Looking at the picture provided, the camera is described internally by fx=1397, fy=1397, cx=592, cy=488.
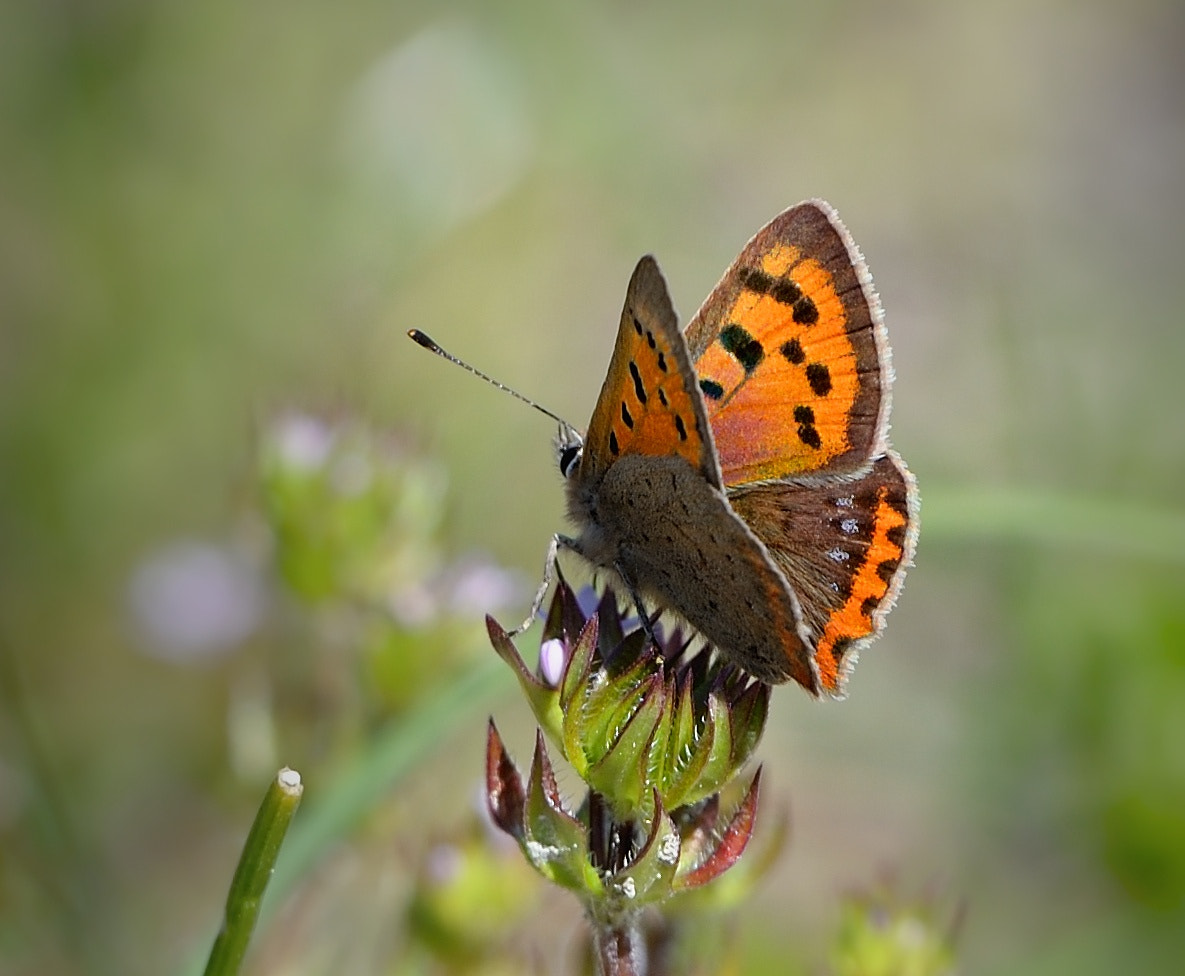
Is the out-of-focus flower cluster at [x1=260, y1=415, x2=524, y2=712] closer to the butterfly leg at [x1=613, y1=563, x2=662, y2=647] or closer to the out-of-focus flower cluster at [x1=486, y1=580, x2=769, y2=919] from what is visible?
the butterfly leg at [x1=613, y1=563, x2=662, y2=647]

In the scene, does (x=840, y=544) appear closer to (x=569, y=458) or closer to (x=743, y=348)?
(x=743, y=348)

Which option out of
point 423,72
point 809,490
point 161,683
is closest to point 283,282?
point 423,72

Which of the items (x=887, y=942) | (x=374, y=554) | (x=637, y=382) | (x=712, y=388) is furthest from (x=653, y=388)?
(x=374, y=554)

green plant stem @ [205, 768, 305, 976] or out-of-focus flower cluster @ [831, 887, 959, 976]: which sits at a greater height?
out-of-focus flower cluster @ [831, 887, 959, 976]

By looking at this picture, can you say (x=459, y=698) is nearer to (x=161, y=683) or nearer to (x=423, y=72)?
(x=161, y=683)

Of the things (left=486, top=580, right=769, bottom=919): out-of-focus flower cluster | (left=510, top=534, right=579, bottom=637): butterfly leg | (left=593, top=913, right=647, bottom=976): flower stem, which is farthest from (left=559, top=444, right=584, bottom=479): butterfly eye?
(left=593, top=913, right=647, bottom=976): flower stem

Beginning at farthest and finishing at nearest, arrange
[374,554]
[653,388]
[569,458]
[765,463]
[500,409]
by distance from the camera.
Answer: [500,409] < [374,554] < [569,458] < [765,463] < [653,388]
